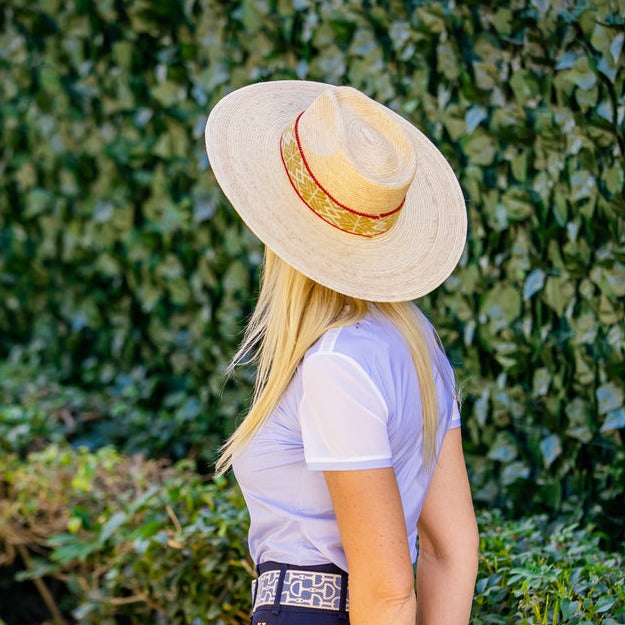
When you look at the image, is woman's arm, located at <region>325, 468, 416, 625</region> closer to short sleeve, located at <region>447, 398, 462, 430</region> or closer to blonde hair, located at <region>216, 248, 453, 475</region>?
blonde hair, located at <region>216, 248, 453, 475</region>

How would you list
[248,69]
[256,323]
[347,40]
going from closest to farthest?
[256,323] → [347,40] → [248,69]

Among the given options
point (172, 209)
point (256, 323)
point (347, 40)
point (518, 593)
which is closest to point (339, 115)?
point (256, 323)

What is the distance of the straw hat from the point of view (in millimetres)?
1577

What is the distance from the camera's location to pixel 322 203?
1.60 metres

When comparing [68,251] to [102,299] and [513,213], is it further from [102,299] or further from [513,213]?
[513,213]

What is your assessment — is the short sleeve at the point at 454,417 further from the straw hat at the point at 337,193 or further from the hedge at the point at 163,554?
the hedge at the point at 163,554

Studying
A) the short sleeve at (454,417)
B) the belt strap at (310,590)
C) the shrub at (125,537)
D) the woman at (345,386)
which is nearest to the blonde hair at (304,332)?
the woman at (345,386)

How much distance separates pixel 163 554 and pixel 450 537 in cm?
120

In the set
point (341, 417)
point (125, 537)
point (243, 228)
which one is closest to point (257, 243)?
point (243, 228)

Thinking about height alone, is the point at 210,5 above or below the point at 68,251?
above

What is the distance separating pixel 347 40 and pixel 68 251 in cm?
199

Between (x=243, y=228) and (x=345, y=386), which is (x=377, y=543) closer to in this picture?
(x=345, y=386)

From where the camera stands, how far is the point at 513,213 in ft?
9.55

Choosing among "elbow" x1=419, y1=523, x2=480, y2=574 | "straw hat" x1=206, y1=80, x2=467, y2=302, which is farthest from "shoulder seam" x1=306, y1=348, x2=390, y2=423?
"elbow" x1=419, y1=523, x2=480, y2=574
